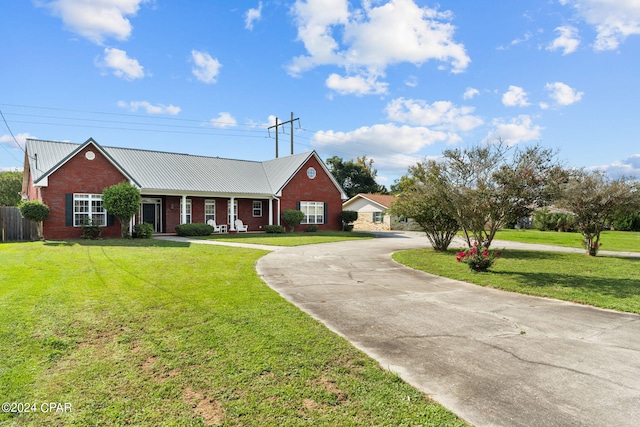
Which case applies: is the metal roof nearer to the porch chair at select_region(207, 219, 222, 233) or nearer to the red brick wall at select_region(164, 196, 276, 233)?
the red brick wall at select_region(164, 196, 276, 233)

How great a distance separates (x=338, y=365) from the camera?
399cm

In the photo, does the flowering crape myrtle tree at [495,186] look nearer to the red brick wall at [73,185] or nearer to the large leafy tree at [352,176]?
the red brick wall at [73,185]

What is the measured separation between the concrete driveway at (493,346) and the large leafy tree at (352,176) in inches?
1782

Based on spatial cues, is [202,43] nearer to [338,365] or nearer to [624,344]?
[338,365]

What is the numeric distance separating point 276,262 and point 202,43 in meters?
10.7

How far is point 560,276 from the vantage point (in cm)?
1002

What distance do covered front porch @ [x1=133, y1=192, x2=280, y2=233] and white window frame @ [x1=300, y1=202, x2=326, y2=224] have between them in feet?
7.70

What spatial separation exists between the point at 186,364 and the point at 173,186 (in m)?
21.7

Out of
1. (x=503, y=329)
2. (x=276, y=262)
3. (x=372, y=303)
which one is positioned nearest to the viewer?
(x=503, y=329)

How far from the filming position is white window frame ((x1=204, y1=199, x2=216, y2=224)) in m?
26.1

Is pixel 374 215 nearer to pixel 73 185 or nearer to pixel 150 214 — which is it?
pixel 150 214

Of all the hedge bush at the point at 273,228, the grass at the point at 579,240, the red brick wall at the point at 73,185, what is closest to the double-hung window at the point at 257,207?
the hedge bush at the point at 273,228

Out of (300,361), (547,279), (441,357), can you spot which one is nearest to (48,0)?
(300,361)

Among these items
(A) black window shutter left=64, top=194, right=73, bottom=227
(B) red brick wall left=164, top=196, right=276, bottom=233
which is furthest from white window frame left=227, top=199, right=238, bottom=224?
(A) black window shutter left=64, top=194, right=73, bottom=227
